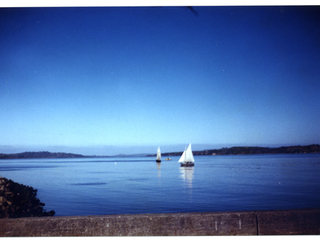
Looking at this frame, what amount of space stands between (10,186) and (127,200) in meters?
7.33

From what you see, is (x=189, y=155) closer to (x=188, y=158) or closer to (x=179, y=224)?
(x=188, y=158)

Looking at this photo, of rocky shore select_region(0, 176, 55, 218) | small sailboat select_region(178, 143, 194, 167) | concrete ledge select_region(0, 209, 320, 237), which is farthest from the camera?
small sailboat select_region(178, 143, 194, 167)

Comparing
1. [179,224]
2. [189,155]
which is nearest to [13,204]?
[179,224]

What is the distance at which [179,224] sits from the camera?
4004 millimetres

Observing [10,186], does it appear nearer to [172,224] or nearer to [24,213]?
[24,213]

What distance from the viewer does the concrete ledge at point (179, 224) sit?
3986mm

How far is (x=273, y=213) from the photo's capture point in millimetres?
4004

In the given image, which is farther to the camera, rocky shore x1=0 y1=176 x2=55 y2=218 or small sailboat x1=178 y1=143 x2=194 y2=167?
small sailboat x1=178 y1=143 x2=194 y2=167

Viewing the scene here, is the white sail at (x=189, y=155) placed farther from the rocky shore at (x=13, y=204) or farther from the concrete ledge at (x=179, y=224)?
the concrete ledge at (x=179, y=224)

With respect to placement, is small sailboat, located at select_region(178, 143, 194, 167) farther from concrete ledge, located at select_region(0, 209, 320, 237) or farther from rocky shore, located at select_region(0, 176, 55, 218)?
concrete ledge, located at select_region(0, 209, 320, 237)

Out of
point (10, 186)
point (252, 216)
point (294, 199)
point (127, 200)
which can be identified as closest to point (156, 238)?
point (252, 216)

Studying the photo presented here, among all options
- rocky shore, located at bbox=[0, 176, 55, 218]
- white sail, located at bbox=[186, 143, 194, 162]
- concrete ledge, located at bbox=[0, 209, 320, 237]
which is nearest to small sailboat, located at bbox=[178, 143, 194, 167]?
white sail, located at bbox=[186, 143, 194, 162]

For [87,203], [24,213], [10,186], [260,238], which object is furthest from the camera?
[87,203]

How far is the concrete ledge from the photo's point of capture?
3.99m
